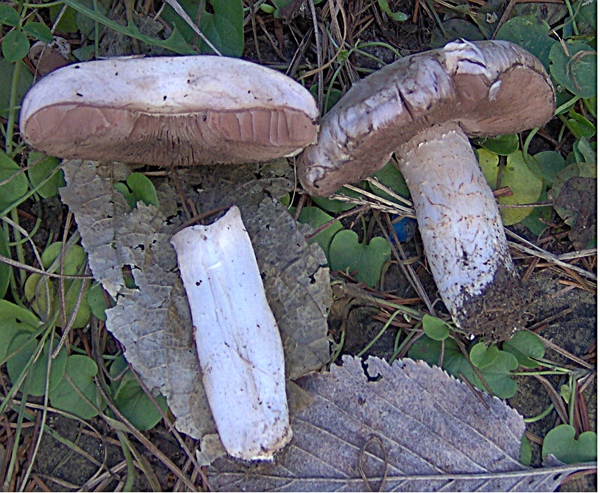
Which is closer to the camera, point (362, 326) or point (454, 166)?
point (454, 166)

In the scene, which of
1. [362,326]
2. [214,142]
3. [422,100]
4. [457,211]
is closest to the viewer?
[422,100]

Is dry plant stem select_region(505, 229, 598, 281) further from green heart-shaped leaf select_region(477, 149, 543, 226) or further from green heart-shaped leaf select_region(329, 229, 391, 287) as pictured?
green heart-shaped leaf select_region(329, 229, 391, 287)

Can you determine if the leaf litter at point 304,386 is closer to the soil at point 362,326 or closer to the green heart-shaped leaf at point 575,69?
the soil at point 362,326

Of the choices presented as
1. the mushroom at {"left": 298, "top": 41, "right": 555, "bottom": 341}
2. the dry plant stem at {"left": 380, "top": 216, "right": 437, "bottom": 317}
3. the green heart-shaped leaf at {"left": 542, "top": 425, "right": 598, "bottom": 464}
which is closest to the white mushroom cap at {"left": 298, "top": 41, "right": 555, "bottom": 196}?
the mushroom at {"left": 298, "top": 41, "right": 555, "bottom": 341}

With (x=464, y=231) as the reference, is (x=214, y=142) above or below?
above

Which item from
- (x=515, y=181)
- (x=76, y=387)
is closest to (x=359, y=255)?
(x=515, y=181)

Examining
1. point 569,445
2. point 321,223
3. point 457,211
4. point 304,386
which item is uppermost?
point 457,211

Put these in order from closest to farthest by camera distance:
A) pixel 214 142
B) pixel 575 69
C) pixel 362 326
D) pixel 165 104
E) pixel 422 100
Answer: pixel 165 104
pixel 422 100
pixel 214 142
pixel 575 69
pixel 362 326

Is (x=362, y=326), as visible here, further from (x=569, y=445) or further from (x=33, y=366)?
(x=33, y=366)
